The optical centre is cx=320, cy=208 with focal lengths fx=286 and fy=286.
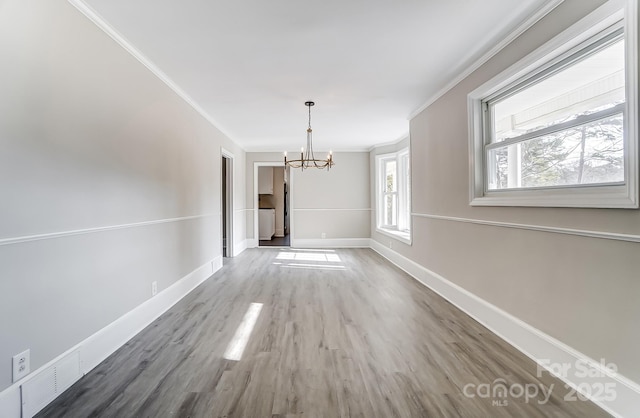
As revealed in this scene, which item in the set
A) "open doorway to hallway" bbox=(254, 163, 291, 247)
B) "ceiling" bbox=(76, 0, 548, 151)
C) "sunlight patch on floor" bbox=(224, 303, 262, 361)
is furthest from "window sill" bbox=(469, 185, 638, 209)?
"open doorway to hallway" bbox=(254, 163, 291, 247)

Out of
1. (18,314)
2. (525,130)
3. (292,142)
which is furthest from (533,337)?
(292,142)

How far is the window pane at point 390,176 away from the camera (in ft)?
20.4

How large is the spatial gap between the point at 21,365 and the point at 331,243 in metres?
5.98

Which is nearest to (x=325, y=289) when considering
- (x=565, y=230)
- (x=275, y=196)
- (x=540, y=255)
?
(x=540, y=255)

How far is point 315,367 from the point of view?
1.93 metres

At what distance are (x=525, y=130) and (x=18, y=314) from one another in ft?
11.4

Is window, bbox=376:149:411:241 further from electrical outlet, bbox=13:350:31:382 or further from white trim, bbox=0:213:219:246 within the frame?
electrical outlet, bbox=13:350:31:382

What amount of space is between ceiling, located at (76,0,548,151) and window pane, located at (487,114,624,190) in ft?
2.90

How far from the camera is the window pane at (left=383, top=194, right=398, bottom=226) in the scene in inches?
241

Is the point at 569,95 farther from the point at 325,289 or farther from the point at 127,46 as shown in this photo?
the point at 127,46

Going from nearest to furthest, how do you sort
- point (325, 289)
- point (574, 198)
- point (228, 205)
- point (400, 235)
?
point (574, 198) → point (325, 289) → point (400, 235) → point (228, 205)

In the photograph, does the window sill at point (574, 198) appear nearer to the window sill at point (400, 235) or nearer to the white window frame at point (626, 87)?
the white window frame at point (626, 87)

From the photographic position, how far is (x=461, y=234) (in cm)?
299

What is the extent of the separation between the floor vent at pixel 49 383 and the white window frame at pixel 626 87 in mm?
3190
